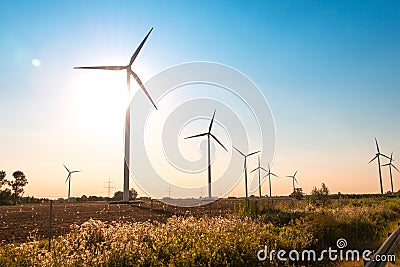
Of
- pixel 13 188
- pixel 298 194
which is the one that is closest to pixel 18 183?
pixel 13 188

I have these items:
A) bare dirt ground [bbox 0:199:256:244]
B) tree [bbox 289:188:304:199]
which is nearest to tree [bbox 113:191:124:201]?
tree [bbox 289:188:304:199]

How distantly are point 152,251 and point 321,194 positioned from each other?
979 inches

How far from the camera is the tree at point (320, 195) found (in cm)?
3161

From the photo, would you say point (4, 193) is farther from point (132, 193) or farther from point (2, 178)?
point (132, 193)

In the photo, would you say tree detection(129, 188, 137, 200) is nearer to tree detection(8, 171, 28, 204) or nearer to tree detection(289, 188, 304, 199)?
tree detection(8, 171, 28, 204)

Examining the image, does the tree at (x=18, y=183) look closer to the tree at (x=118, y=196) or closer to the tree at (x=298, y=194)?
the tree at (x=118, y=196)

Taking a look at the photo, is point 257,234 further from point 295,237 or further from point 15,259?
point 15,259

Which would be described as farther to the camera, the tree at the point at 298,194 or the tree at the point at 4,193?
the tree at the point at 4,193

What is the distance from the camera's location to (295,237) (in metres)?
13.2

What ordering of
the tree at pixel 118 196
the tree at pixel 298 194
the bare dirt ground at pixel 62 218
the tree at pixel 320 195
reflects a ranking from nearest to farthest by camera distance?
the bare dirt ground at pixel 62 218 → the tree at pixel 320 195 → the tree at pixel 298 194 → the tree at pixel 118 196

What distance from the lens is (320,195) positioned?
104 feet

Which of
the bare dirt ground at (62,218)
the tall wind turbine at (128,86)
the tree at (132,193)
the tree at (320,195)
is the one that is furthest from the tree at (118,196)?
the tree at (320,195)

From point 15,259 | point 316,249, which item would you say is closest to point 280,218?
point 316,249

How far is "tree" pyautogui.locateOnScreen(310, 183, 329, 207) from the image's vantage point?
3161 centimetres
